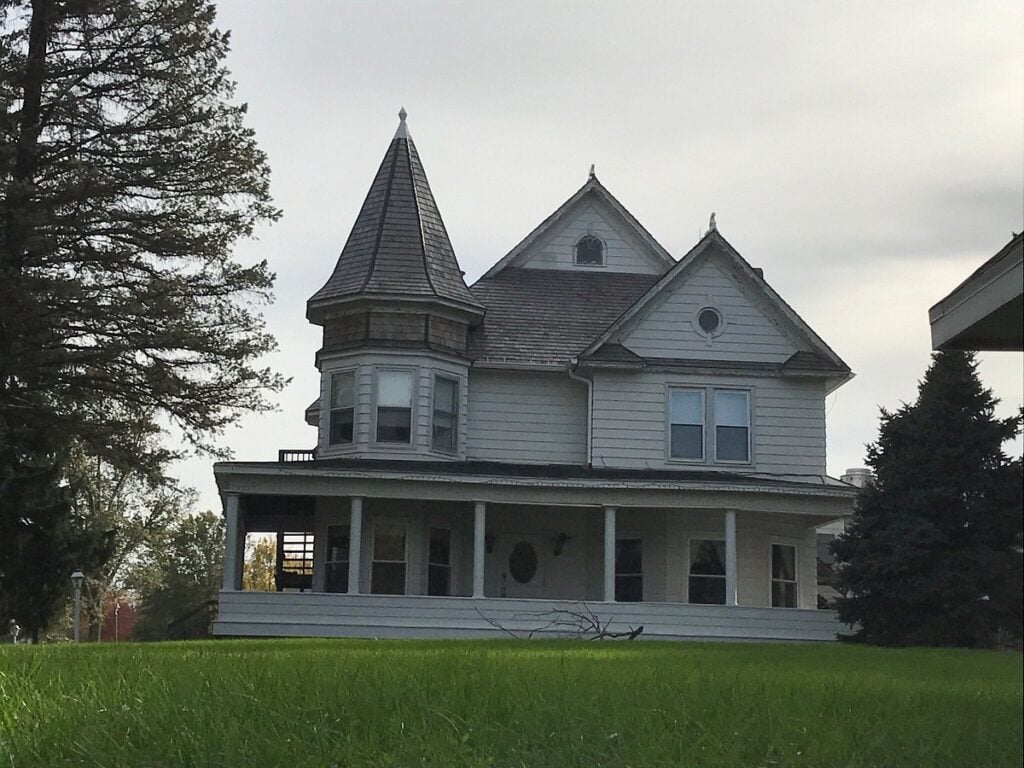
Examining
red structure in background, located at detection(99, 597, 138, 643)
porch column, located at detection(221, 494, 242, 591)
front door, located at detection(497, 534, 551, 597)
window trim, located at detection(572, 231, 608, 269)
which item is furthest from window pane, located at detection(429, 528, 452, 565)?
red structure in background, located at detection(99, 597, 138, 643)

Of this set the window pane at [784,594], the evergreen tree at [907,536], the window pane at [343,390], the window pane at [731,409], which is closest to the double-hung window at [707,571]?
the window pane at [784,594]

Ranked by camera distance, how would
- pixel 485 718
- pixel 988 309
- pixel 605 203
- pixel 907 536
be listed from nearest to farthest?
1. pixel 988 309
2. pixel 485 718
3. pixel 907 536
4. pixel 605 203

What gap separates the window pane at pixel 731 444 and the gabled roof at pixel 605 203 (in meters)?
4.24

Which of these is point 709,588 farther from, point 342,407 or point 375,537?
point 342,407

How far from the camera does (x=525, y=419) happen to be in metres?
26.1

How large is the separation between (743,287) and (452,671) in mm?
17825

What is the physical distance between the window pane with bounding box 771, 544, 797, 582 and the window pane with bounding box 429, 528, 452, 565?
6010mm

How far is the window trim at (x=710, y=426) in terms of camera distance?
2541 cm

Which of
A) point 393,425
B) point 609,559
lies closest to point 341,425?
point 393,425

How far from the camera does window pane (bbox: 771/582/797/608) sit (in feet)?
84.3

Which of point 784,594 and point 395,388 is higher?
point 395,388

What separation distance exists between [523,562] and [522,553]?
17 cm

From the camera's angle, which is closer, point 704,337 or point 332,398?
point 332,398

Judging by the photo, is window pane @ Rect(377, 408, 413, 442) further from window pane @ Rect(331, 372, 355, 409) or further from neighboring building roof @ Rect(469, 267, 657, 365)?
neighboring building roof @ Rect(469, 267, 657, 365)
